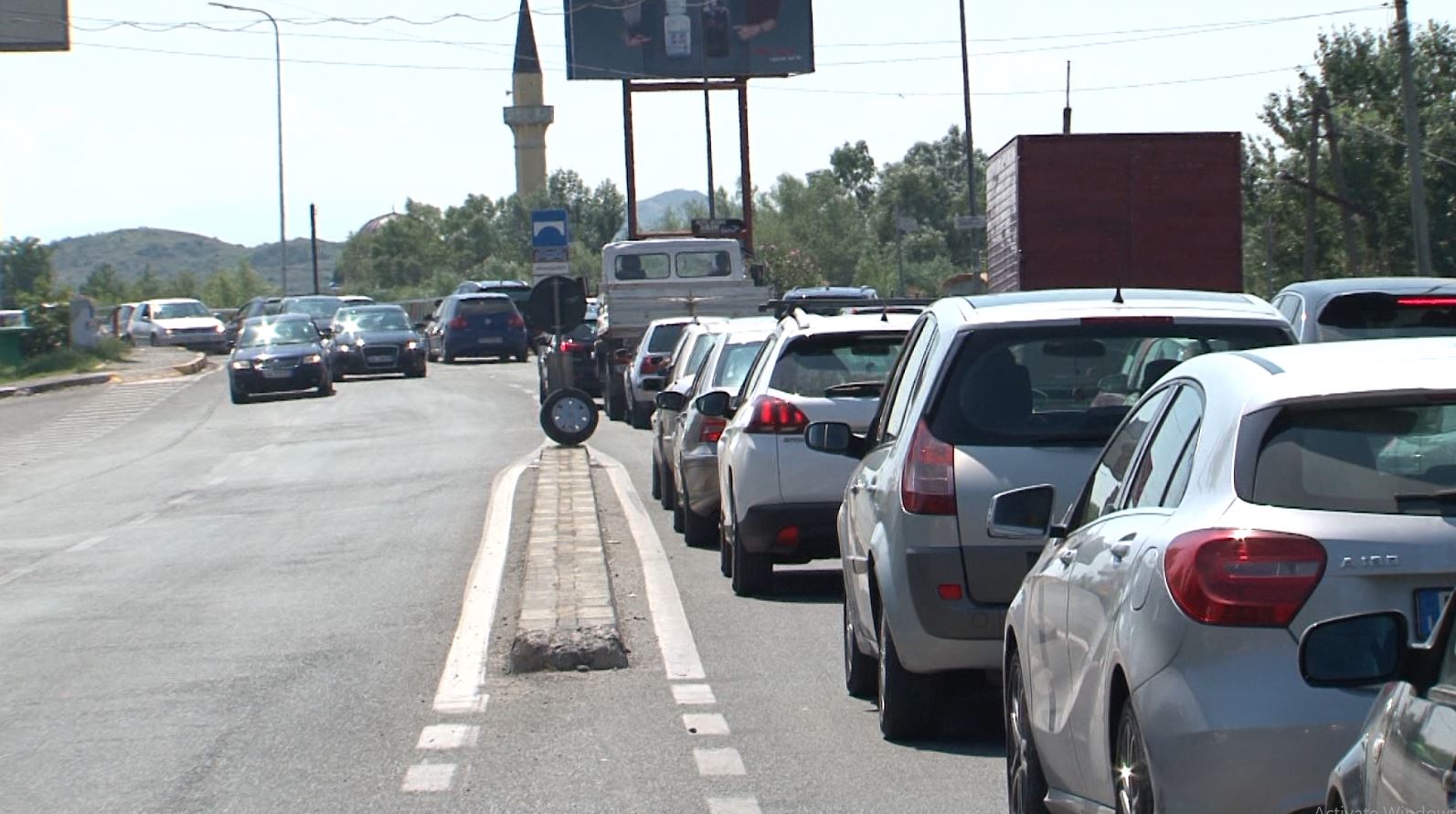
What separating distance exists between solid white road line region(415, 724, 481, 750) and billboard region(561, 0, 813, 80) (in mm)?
52989

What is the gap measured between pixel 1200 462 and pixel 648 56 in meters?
56.9

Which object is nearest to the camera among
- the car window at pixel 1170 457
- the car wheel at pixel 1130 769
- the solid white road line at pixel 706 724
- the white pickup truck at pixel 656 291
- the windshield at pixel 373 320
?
the car wheel at pixel 1130 769

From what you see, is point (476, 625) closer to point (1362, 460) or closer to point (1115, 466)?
point (1115, 466)

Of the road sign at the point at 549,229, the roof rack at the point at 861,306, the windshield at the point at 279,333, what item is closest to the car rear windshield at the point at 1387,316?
the roof rack at the point at 861,306

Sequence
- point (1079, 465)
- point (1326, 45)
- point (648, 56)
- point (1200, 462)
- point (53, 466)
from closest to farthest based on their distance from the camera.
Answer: point (1200, 462), point (1079, 465), point (53, 466), point (648, 56), point (1326, 45)

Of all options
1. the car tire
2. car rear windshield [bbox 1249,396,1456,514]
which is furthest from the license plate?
the car tire

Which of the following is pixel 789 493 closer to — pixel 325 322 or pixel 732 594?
pixel 732 594

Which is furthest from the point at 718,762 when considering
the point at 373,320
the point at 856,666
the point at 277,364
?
the point at 373,320

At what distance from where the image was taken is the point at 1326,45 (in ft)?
228

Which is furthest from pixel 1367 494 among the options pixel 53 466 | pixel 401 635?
pixel 53 466

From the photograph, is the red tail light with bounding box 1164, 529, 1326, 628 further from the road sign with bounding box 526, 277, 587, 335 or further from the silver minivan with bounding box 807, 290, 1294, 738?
the road sign with bounding box 526, 277, 587, 335

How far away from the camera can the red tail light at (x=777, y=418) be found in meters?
11.6

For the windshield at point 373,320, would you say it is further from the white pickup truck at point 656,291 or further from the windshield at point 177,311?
the windshield at point 177,311

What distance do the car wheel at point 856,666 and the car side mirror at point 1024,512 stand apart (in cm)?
276
